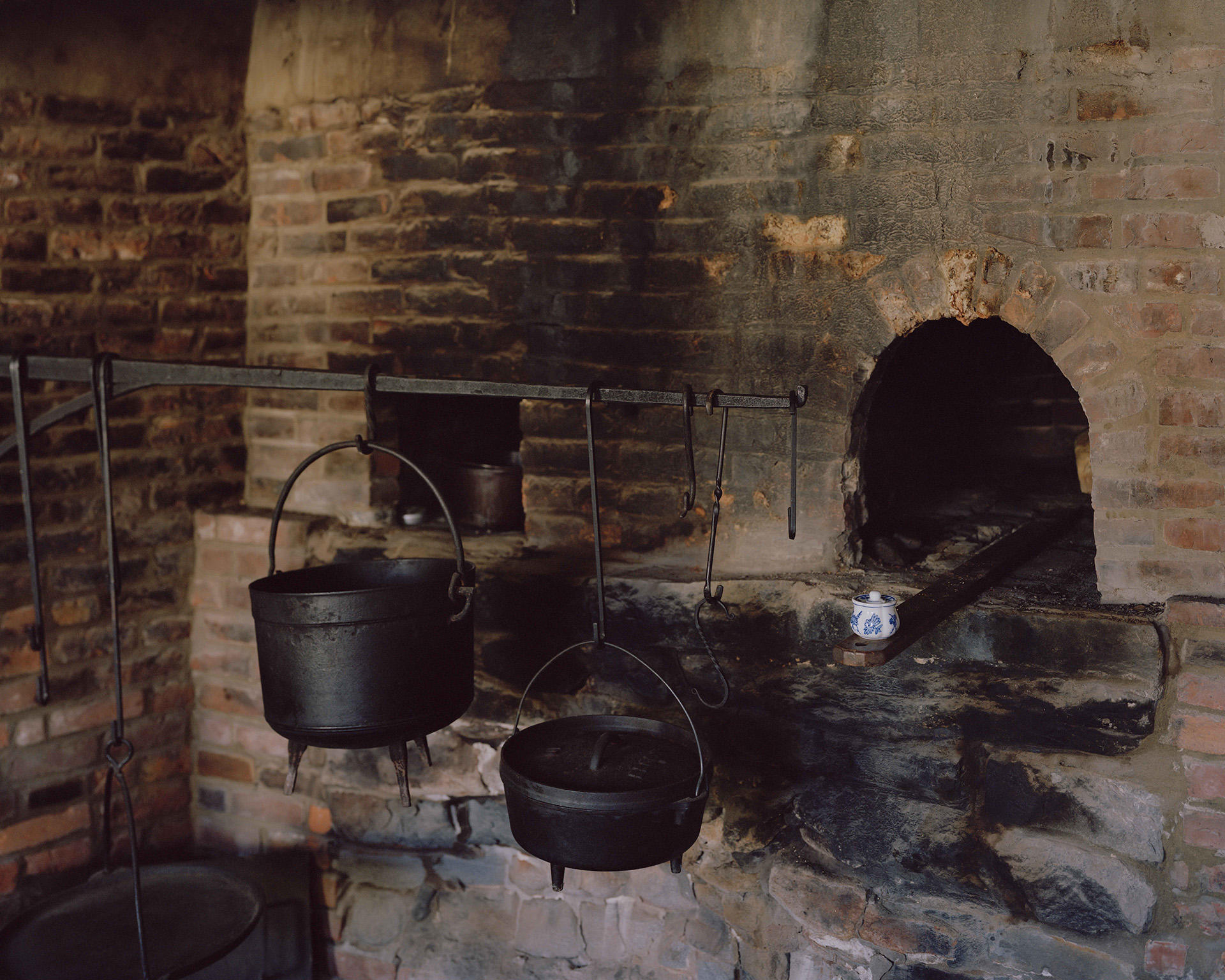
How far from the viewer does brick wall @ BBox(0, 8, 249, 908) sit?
2.64 metres

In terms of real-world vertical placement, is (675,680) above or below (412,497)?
below

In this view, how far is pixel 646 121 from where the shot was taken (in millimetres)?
2471

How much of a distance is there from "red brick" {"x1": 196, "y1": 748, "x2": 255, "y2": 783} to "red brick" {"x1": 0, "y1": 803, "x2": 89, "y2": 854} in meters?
0.34

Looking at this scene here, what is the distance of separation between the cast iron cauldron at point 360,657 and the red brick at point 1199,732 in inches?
53.8

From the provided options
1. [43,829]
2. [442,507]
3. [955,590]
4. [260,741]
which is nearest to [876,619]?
[955,590]

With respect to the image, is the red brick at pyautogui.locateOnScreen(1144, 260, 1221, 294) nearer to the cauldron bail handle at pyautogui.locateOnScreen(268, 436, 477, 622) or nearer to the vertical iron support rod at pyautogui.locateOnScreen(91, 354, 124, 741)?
the cauldron bail handle at pyautogui.locateOnScreen(268, 436, 477, 622)

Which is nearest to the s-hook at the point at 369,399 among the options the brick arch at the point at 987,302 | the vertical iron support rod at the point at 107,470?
the vertical iron support rod at the point at 107,470

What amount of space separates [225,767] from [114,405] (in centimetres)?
109

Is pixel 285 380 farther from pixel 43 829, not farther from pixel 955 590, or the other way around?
pixel 43 829

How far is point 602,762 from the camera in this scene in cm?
195

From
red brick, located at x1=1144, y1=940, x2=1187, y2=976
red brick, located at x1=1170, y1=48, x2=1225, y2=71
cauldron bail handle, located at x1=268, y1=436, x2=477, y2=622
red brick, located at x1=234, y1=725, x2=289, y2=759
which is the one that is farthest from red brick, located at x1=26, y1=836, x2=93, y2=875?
red brick, located at x1=1170, y1=48, x2=1225, y2=71

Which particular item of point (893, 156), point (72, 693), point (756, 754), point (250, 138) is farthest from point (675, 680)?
point (250, 138)

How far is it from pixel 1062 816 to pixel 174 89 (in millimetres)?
2805

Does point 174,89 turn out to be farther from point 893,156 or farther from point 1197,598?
point 1197,598
